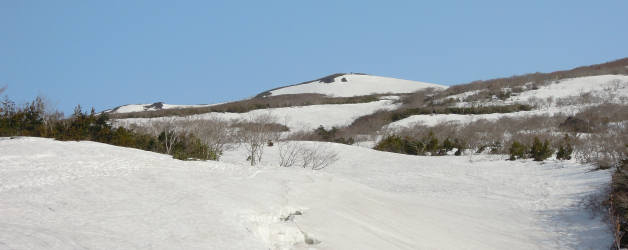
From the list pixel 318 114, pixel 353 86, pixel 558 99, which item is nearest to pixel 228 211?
pixel 558 99

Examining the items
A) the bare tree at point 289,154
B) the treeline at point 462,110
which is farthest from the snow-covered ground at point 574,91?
the bare tree at point 289,154

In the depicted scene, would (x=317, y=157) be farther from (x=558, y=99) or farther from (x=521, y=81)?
(x=521, y=81)

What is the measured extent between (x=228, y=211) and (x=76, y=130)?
753 centimetres

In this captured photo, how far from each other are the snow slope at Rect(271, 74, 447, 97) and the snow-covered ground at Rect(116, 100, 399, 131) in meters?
15.9

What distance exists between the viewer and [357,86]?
63.0 m

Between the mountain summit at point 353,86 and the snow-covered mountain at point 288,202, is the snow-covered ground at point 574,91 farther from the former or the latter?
the mountain summit at point 353,86

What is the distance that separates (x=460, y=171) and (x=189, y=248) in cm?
1389

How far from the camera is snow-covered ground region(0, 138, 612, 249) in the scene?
425 cm

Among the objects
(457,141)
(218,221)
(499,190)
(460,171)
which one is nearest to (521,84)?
(457,141)

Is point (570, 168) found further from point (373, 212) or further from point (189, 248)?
point (189, 248)

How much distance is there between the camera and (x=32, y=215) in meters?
4.39

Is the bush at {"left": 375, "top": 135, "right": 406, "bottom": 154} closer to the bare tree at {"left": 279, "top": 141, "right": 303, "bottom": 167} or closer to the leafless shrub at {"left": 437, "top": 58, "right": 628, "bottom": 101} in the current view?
the bare tree at {"left": 279, "top": 141, "right": 303, "bottom": 167}

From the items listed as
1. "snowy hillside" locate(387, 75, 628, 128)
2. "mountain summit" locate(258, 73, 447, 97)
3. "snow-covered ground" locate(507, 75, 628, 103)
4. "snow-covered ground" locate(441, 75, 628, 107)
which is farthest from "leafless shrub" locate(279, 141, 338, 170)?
"mountain summit" locate(258, 73, 447, 97)

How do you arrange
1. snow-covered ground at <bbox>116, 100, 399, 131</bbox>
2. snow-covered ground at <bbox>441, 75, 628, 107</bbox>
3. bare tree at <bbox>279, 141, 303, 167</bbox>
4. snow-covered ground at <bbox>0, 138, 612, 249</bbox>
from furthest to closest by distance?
snow-covered ground at <bbox>116, 100, 399, 131</bbox>, snow-covered ground at <bbox>441, 75, 628, 107</bbox>, bare tree at <bbox>279, 141, 303, 167</bbox>, snow-covered ground at <bbox>0, 138, 612, 249</bbox>
